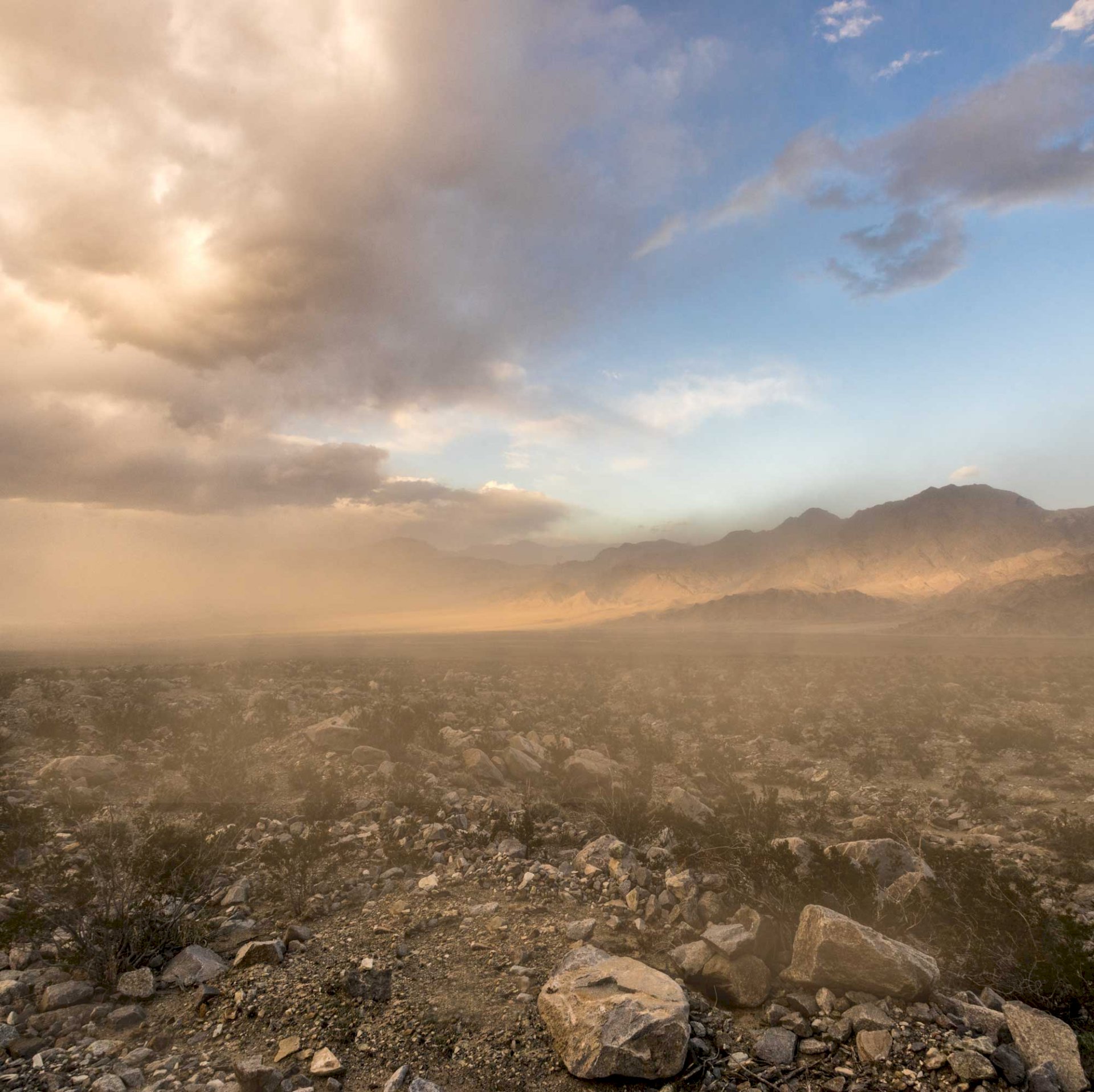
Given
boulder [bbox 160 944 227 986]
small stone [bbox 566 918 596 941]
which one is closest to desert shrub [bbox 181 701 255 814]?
boulder [bbox 160 944 227 986]

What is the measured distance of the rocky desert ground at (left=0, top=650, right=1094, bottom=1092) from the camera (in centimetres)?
502

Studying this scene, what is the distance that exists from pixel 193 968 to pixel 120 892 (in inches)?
79.4

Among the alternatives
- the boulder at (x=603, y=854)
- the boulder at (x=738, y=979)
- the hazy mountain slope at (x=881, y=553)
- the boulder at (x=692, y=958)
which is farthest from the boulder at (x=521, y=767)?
the hazy mountain slope at (x=881, y=553)

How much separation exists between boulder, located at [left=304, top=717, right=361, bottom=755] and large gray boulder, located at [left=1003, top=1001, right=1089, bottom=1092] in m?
12.2

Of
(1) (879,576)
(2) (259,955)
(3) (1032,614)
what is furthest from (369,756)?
(1) (879,576)

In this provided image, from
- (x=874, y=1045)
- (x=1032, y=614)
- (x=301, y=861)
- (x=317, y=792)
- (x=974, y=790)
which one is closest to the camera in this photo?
(x=874, y=1045)

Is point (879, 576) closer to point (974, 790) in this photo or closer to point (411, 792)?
point (974, 790)

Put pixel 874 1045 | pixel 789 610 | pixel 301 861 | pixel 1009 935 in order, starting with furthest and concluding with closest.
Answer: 1. pixel 789 610
2. pixel 301 861
3. pixel 1009 935
4. pixel 874 1045

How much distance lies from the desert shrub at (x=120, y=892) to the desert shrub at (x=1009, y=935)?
27.6 feet

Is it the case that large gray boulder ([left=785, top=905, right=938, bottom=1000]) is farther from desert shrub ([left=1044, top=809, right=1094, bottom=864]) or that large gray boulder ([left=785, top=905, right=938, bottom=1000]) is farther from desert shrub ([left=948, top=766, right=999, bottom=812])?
desert shrub ([left=948, top=766, right=999, bottom=812])

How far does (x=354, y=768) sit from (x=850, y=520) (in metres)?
143

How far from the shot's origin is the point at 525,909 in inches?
300

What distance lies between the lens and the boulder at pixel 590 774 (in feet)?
42.2

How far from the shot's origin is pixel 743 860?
8258 mm
